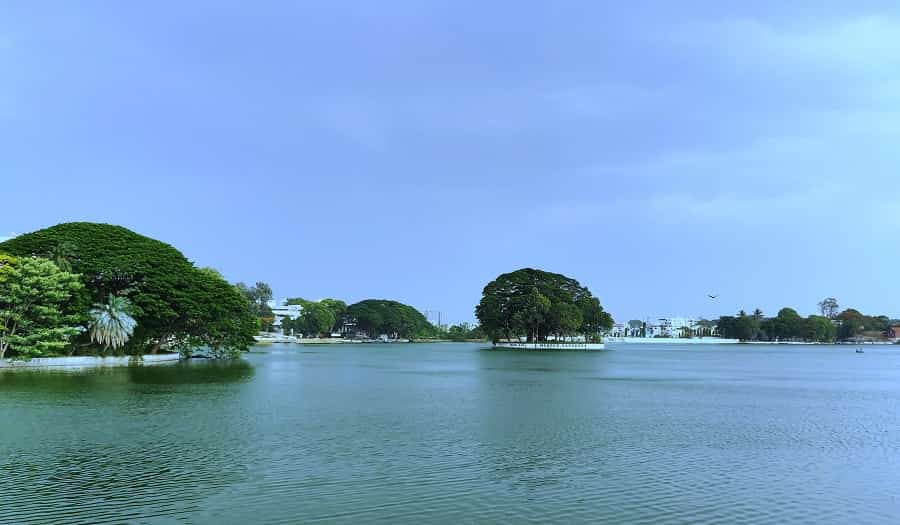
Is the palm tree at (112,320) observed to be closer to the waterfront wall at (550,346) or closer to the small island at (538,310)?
the small island at (538,310)

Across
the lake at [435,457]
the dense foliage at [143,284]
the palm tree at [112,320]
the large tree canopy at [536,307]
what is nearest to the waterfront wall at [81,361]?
the dense foliage at [143,284]

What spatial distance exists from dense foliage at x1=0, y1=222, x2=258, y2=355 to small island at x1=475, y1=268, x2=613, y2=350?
64245mm

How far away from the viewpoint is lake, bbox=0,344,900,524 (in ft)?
50.2

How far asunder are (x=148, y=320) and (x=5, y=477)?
52.9 m

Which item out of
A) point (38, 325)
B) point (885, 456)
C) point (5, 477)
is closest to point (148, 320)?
point (38, 325)

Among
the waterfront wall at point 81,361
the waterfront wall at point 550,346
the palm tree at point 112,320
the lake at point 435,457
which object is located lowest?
the lake at point 435,457

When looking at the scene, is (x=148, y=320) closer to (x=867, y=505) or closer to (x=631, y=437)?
(x=631, y=437)

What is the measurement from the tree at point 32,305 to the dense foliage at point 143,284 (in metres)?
2.85

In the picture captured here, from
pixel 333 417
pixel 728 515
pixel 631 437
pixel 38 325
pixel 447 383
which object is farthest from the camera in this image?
pixel 38 325

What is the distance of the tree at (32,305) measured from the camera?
53188mm

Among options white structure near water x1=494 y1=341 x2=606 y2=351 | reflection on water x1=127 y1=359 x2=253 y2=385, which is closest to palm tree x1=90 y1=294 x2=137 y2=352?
reflection on water x1=127 y1=359 x2=253 y2=385

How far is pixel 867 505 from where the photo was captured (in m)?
16.4

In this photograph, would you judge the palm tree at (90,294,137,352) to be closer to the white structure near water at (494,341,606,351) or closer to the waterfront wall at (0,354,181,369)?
the waterfront wall at (0,354,181,369)

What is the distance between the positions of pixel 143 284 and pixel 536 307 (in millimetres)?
74412
